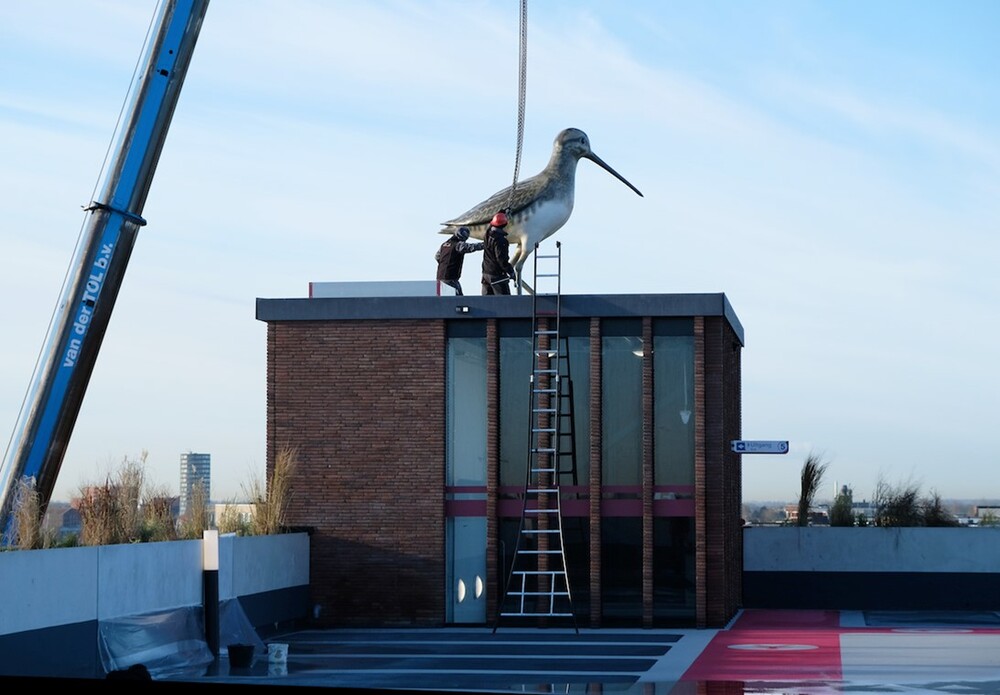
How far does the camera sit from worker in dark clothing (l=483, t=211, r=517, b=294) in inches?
945

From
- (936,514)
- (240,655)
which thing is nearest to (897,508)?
(936,514)

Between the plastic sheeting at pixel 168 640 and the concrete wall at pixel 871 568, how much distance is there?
38.7ft

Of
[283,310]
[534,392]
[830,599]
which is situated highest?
[283,310]

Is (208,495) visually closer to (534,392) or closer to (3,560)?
(534,392)

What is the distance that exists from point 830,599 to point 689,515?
233 inches

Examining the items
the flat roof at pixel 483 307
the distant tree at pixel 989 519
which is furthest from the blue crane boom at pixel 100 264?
the distant tree at pixel 989 519

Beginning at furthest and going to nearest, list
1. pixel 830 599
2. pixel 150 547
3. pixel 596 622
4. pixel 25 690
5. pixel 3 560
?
pixel 830 599 < pixel 596 622 < pixel 150 547 < pixel 3 560 < pixel 25 690

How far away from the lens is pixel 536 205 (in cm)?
2431

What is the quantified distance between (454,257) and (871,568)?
10369 millimetres

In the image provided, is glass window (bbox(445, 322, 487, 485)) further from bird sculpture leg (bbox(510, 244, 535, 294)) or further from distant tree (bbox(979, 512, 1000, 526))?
distant tree (bbox(979, 512, 1000, 526))

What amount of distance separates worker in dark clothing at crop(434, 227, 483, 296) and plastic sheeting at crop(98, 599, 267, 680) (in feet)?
25.1

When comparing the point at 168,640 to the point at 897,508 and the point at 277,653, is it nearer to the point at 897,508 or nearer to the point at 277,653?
the point at 277,653

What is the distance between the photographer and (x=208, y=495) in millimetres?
20203

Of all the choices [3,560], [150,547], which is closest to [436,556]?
[150,547]
